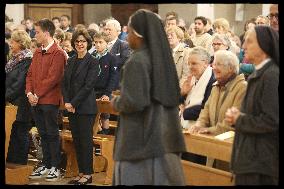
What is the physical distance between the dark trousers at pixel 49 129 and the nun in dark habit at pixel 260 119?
2.67 m

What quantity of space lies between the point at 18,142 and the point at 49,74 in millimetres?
876

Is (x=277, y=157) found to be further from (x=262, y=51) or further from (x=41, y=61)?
(x=41, y=61)

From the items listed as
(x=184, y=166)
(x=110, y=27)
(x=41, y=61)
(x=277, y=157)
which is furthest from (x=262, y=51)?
(x=110, y=27)

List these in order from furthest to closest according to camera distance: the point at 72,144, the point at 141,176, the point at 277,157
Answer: the point at 72,144 → the point at 141,176 → the point at 277,157

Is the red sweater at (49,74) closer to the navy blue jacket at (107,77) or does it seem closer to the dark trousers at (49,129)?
the dark trousers at (49,129)

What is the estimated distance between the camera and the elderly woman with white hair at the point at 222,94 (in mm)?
5148

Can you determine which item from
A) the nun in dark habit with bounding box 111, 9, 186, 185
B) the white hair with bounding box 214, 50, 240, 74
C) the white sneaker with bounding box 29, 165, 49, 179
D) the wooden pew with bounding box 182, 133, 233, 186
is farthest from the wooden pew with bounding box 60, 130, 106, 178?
the nun in dark habit with bounding box 111, 9, 186, 185

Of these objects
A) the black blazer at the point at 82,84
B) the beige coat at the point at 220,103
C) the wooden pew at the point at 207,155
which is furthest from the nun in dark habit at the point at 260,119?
the black blazer at the point at 82,84

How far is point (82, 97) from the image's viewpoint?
6250mm

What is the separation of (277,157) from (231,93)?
1.11 meters

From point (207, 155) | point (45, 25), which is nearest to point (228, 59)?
point (207, 155)

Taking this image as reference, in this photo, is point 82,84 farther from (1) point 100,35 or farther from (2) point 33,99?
(1) point 100,35

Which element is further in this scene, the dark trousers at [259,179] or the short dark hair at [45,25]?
the short dark hair at [45,25]

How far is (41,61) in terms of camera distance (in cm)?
646
